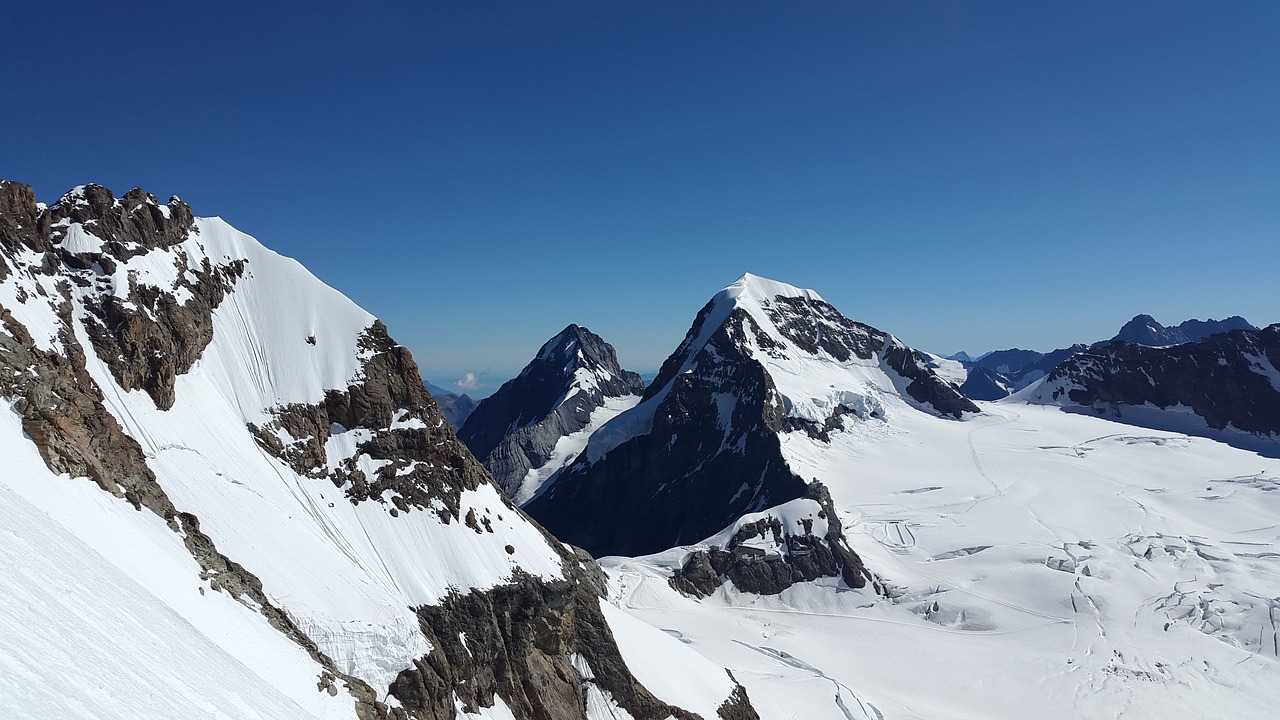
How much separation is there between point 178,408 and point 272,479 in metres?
6.10

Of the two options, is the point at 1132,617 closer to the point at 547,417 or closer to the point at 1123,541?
the point at 1123,541

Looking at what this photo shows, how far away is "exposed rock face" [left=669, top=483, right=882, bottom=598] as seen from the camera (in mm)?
87500

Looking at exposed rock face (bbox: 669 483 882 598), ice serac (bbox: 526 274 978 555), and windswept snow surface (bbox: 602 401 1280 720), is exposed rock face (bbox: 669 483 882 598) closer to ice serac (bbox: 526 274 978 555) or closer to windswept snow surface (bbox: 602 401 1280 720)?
windswept snow surface (bbox: 602 401 1280 720)

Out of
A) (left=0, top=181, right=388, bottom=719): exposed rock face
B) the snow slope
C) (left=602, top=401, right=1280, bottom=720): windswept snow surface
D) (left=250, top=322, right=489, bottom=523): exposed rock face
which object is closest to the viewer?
the snow slope

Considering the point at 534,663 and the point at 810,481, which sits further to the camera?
the point at 810,481

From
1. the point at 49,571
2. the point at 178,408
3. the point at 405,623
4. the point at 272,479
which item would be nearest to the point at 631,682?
the point at 405,623

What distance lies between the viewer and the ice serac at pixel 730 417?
A: 378 ft

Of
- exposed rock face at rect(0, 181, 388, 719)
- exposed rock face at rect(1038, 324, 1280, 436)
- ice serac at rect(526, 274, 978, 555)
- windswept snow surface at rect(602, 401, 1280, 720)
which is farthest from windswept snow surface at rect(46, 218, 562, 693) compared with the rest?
exposed rock face at rect(1038, 324, 1280, 436)

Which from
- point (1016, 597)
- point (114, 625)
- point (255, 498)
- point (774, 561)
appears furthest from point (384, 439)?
point (1016, 597)

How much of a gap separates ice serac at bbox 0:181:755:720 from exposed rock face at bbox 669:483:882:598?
38287mm

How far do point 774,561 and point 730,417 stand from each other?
3977cm

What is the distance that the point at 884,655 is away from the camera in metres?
69.9

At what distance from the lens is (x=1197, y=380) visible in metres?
167

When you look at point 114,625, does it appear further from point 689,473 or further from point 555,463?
point 555,463
